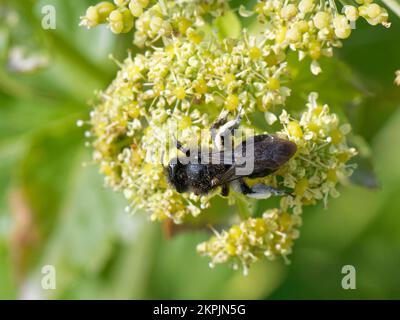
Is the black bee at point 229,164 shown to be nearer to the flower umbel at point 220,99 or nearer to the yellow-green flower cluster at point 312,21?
the flower umbel at point 220,99

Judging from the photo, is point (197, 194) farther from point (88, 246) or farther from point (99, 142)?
point (88, 246)

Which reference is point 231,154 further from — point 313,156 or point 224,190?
point 313,156

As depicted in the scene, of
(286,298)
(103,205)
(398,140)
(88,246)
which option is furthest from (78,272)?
(398,140)

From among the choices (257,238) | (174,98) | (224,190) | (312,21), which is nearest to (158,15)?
(174,98)

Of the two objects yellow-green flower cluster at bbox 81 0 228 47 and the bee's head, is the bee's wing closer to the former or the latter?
the bee's head

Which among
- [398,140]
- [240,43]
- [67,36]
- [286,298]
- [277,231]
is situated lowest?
[277,231]
